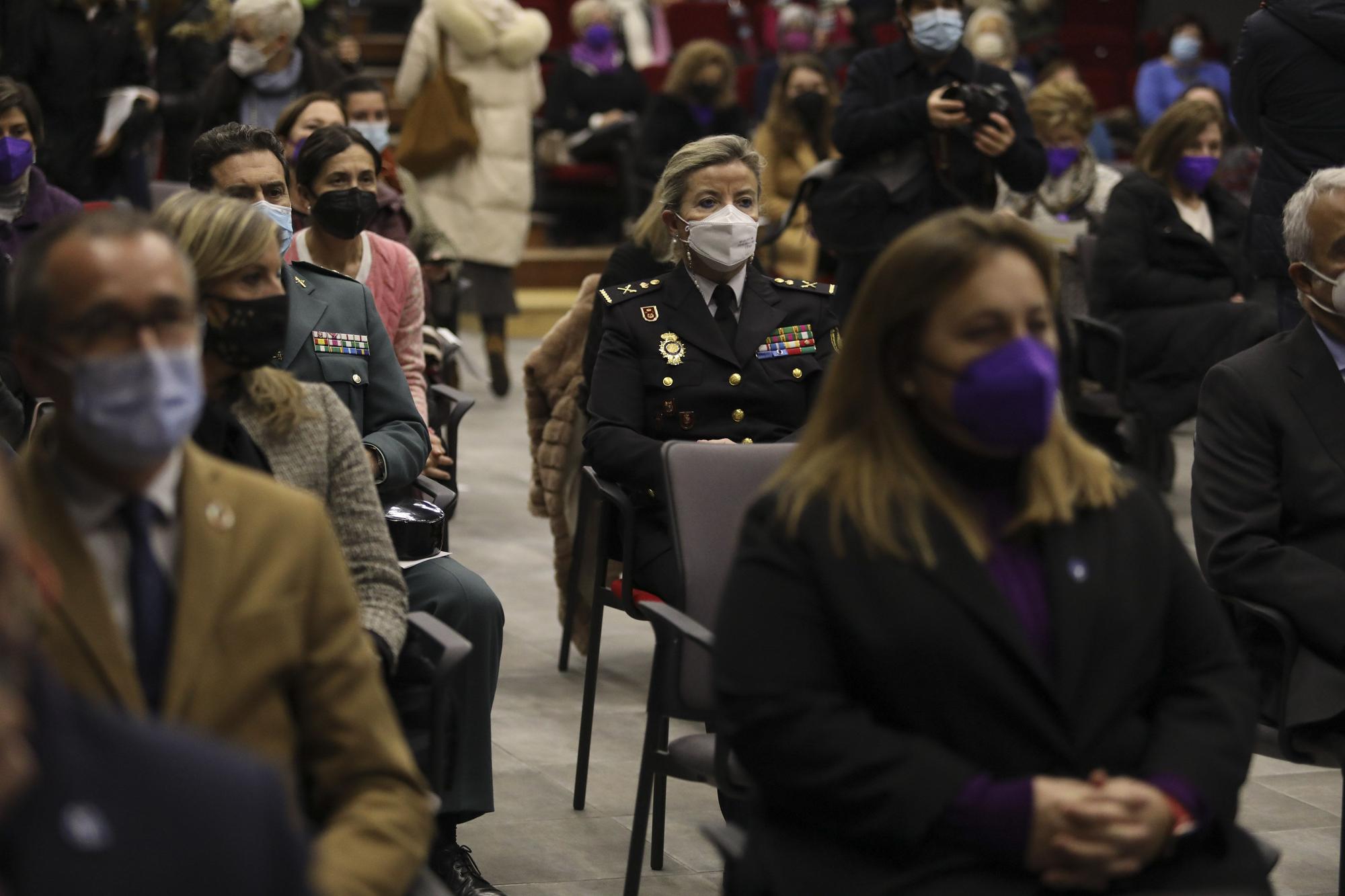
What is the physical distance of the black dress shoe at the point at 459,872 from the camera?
3.10 metres

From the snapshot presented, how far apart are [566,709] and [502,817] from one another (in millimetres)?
782

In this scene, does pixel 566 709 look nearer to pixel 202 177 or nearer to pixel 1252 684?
pixel 202 177

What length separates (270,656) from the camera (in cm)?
187

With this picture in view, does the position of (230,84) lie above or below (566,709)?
above

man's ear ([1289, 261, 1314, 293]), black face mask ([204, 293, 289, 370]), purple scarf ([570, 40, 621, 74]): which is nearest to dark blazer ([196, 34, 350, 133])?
black face mask ([204, 293, 289, 370])

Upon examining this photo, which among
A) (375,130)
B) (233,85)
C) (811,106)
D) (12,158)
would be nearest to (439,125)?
(811,106)

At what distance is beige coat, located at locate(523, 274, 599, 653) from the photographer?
15.5ft

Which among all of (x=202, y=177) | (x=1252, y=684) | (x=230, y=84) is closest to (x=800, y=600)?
(x=1252, y=684)

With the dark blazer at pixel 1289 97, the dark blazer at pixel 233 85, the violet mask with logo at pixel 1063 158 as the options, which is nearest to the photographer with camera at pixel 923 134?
the dark blazer at pixel 1289 97

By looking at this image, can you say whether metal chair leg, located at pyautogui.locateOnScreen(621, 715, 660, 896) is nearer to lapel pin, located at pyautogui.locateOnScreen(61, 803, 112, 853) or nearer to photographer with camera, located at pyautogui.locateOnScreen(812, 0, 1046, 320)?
lapel pin, located at pyautogui.locateOnScreen(61, 803, 112, 853)

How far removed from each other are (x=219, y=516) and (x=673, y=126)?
26.3 feet

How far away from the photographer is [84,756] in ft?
4.79

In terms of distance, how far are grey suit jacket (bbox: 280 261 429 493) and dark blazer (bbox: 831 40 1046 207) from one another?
2412 mm

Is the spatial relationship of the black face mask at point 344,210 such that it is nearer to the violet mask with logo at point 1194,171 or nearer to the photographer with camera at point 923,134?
the photographer with camera at point 923,134
